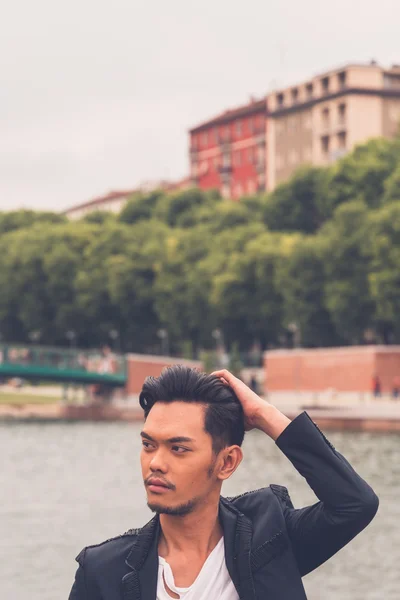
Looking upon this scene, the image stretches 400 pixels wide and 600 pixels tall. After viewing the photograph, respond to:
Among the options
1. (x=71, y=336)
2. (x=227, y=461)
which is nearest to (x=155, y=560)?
(x=227, y=461)

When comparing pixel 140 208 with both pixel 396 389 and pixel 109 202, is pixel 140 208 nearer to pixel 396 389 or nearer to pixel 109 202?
pixel 396 389

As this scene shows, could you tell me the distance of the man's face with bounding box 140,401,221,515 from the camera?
3.60 m

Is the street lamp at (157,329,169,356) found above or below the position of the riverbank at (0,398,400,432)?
above

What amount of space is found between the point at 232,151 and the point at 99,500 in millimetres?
94002

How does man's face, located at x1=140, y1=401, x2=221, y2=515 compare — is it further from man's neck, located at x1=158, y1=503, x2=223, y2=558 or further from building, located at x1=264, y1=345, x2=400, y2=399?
building, located at x1=264, y1=345, x2=400, y2=399

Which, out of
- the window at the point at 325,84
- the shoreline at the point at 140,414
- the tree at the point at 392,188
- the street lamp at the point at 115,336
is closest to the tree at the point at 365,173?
the tree at the point at 392,188

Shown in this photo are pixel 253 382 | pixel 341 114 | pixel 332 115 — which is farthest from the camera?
pixel 332 115

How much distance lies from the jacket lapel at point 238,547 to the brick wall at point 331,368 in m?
61.3

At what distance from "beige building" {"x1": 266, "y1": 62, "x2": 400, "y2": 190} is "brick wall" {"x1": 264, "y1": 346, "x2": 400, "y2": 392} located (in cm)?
3475

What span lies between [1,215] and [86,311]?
29512 mm

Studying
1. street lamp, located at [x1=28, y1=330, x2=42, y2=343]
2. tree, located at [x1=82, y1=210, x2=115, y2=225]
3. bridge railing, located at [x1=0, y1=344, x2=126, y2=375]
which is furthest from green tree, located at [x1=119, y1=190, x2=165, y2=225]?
bridge railing, located at [x1=0, y1=344, x2=126, y2=375]

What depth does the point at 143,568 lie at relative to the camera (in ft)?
12.0

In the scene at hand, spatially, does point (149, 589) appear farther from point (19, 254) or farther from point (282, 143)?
point (282, 143)

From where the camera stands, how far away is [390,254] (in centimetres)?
6369
